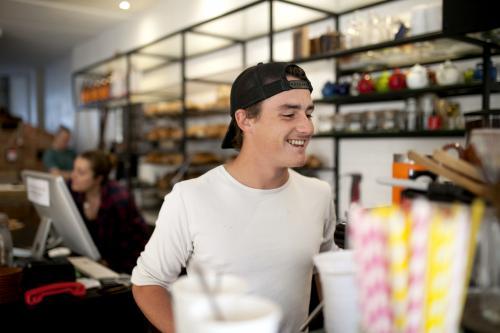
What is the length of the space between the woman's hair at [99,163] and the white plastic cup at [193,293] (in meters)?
2.19

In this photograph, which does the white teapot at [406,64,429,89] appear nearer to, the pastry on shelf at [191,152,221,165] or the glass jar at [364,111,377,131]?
the glass jar at [364,111,377,131]

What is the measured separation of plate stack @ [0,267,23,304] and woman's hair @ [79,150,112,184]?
993 millimetres

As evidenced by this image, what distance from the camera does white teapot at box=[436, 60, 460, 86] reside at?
8.61ft

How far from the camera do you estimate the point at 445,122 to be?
8.77 ft

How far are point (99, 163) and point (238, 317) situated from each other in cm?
226

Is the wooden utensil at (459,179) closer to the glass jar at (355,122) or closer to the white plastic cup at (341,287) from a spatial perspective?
the white plastic cup at (341,287)

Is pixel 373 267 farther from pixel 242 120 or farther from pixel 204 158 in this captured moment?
pixel 204 158

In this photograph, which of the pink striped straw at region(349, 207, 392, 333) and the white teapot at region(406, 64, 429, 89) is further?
the white teapot at region(406, 64, 429, 89)

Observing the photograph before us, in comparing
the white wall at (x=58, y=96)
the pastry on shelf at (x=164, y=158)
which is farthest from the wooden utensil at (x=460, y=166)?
the white wall at (x=58, y=96)

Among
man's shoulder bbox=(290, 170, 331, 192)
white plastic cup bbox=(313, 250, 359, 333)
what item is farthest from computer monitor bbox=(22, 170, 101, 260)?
white plastic cup bbox=(313, 250, 359, 333)

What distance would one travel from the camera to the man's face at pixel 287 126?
140cm

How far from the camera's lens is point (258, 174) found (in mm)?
1460

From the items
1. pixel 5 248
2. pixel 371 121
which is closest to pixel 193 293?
pixel 5 248

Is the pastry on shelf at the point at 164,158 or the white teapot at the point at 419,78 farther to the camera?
the pastry on shelf at the point at 164,158
